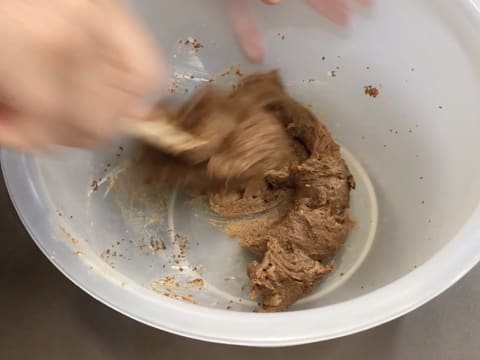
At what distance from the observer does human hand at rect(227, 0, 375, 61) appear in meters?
0.89

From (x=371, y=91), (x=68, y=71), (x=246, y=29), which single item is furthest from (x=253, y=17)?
(x=68, y=71)

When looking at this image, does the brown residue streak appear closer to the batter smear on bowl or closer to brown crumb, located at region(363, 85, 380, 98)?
the batter smear on bowl

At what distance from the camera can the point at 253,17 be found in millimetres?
934

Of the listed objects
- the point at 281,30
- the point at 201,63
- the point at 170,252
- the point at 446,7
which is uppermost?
the point at 446,7

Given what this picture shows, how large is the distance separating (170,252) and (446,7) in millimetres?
475

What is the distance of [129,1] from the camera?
0.88 metres

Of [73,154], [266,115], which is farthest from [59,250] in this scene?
[266,115]

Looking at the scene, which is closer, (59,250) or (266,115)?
(59,250)

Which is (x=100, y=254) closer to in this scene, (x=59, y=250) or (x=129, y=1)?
(x=59, y=250)

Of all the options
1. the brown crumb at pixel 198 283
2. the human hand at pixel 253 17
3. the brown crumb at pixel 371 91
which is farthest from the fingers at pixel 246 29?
the brown crumb at pixel 198 283

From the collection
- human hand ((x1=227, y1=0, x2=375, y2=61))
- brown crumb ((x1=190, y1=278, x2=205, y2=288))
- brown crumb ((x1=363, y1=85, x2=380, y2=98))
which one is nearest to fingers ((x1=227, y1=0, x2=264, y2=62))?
human hand ((x1=227, y1=0, x2=375, y2=61))

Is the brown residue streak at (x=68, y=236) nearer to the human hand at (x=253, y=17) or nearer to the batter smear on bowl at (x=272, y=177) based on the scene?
the batter smear on bowl at (x=272, y=177)

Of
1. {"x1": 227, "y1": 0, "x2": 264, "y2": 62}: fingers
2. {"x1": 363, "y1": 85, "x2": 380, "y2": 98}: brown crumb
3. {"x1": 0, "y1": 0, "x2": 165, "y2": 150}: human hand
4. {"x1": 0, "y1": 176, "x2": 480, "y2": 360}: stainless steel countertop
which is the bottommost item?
{"x1": 0, "y1": 176, "x2": 480, "y2": 360}: stainless steel countertop

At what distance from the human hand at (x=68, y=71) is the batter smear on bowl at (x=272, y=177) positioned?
0.29 meters
